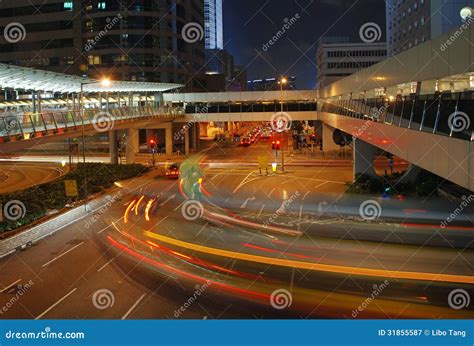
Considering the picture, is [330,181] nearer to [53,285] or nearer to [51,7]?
[53,285]

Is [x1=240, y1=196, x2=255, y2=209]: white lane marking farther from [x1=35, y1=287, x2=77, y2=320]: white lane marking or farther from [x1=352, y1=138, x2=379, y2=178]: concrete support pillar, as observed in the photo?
[x1=35, y1=287, x2=77, y2=320]: white lane marking

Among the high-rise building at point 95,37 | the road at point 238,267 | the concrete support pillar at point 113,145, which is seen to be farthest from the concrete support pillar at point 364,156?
the high-rise building at point 95,37

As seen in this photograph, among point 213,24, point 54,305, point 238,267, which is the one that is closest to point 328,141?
point 238,267

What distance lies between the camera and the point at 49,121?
21734 mm

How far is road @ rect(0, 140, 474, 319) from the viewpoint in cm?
1091

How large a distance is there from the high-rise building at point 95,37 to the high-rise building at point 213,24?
260ft

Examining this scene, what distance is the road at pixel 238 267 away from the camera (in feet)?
35.8

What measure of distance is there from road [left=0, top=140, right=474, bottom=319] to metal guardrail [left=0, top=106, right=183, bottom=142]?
3.67 meters

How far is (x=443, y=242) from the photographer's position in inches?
575

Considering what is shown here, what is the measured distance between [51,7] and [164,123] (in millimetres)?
30333

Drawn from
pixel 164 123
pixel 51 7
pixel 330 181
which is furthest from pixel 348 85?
pixel 51 7

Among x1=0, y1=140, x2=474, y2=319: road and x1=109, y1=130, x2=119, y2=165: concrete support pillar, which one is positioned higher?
x1=109, y1=130, x2=119, y2=165: concrete support pillar

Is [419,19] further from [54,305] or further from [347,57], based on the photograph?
[54,305]

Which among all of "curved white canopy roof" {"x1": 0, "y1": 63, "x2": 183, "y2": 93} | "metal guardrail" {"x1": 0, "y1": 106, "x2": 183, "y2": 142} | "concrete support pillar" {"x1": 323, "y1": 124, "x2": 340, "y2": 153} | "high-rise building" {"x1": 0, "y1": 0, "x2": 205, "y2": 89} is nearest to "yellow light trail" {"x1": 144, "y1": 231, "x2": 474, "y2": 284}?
"metal guardrail" {"x1": 0, "y1": 106, "x2": 183, "y2": 142}
